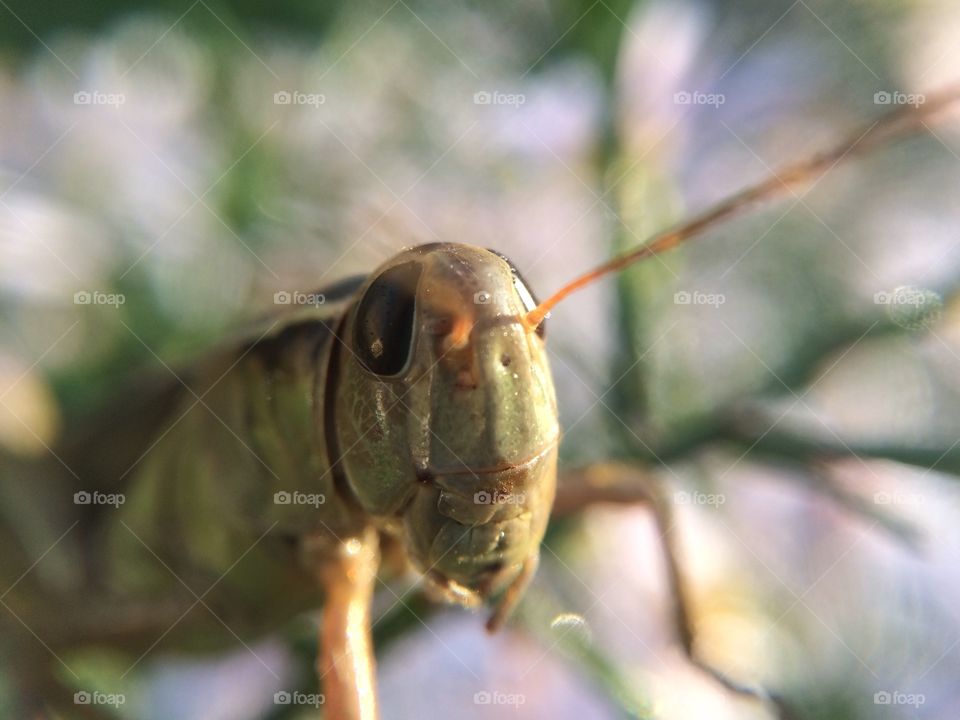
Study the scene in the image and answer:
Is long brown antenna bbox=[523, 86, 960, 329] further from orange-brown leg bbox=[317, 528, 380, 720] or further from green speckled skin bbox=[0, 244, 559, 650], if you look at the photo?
orange-brown leg bbox=[317, 528, 380, 720]

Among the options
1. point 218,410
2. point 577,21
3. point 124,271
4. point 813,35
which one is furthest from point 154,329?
point 813,35

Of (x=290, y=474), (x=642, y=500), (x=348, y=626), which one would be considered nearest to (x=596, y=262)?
(x=642, y=500)

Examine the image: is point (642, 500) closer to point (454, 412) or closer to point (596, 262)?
point (596, 262)

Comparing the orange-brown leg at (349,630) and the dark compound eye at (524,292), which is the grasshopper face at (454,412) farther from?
the orange-brown leg at (349,630)

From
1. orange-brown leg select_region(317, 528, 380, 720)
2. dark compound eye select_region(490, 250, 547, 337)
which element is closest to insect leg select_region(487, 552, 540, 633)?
orange-brown leg select_region(317, 528, 380, 720)

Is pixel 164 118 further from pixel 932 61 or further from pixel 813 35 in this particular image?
pixel 932 61

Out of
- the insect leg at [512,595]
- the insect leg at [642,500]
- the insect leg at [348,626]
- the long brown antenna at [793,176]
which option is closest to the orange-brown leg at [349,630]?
the insect leg at [348,626]

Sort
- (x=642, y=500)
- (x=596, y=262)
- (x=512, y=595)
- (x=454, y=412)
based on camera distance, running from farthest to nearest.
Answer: (x=596, y=262) → (x=642, y=500) → (x=512, y=595) → (x=454, y=412)
